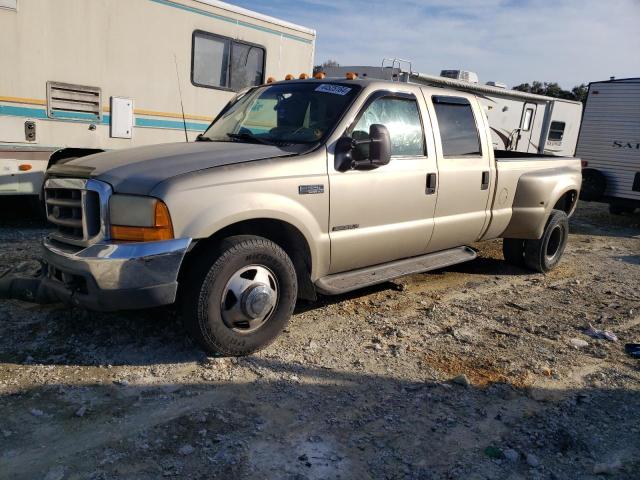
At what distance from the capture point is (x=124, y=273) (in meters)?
3.28

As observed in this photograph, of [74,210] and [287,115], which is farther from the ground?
[287,115]

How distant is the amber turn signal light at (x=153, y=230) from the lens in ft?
10.9

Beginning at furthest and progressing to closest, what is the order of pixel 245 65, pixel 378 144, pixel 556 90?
pixel 556 90
pixel 245 65
pixel 378 144

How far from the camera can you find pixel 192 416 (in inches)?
122

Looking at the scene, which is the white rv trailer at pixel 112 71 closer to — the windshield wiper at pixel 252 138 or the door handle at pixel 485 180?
the windshield wiper at pixel 252 138

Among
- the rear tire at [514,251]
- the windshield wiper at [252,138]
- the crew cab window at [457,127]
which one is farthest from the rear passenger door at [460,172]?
the windshield wiper at [252,138]

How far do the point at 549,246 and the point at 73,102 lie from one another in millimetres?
6220

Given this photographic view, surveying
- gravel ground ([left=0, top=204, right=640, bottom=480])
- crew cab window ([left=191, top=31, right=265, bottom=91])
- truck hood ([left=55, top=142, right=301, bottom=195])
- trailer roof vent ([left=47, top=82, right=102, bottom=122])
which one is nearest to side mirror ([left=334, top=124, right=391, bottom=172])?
truck hood ([left=55, top=142, right=301, bottom=195])

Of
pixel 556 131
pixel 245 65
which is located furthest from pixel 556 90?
pixel 245 65

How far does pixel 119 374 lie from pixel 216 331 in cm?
66

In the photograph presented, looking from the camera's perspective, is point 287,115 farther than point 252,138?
Yes

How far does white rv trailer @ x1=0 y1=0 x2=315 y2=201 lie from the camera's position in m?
6.52

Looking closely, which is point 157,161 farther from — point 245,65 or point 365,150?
point 245,65

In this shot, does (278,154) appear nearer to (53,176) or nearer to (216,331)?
(216,331)
